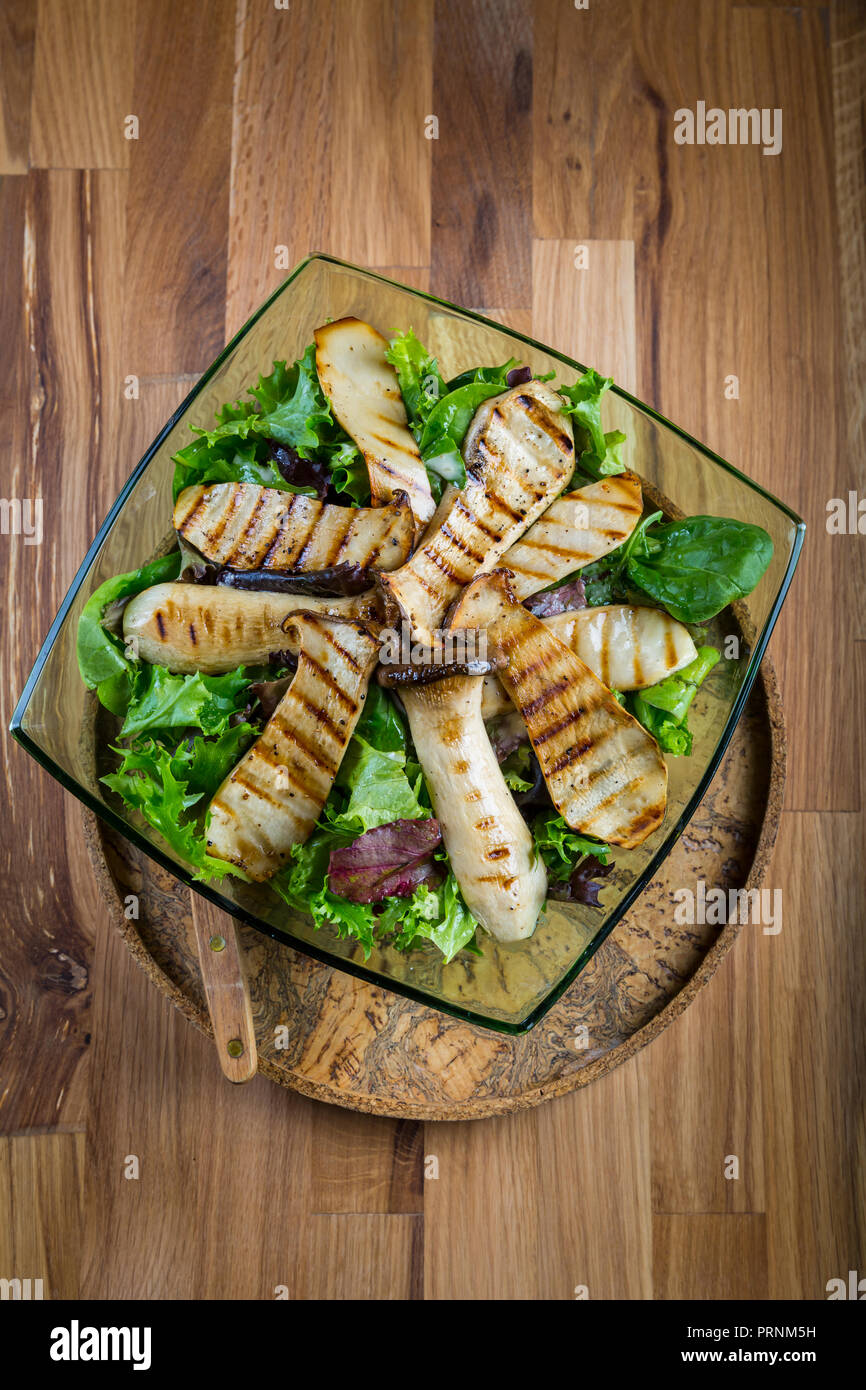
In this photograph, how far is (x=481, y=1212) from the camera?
3371 millimetres

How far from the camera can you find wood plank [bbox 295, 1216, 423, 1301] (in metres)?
3.36

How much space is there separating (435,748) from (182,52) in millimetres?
2837

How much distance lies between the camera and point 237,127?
12.3 feet

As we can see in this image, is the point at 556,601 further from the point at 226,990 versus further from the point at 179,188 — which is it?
the point at 179,188

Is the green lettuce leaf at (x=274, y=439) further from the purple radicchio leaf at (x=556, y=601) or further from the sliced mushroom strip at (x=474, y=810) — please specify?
the sliced mushroom strip at (x=474, y=810)

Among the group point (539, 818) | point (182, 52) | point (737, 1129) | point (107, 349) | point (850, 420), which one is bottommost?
point (737, 1129)

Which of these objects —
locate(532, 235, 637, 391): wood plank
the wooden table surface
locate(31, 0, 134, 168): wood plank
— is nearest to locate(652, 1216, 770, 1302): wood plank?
the wooden table surface

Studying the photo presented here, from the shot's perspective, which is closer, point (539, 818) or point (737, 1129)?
point (539, 818)

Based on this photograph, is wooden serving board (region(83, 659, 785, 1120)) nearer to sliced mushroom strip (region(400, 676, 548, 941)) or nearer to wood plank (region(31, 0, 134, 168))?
sliced mushroom strip (region(400, 676, 548, 941))

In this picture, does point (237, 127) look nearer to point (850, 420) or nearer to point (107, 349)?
point (107, 349)

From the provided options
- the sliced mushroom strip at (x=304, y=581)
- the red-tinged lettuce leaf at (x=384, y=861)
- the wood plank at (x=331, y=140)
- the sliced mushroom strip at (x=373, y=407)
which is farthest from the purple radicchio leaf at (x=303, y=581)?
the wood plank at (x=331, y=140)

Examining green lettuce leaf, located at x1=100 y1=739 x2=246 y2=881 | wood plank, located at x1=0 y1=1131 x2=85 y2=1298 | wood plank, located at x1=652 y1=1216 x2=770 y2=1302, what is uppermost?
green lettuce leaf, located at x1=100 y1=739 x2=246 y2=881

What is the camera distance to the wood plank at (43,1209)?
336cm

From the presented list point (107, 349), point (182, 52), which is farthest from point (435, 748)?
point (182, 52)
